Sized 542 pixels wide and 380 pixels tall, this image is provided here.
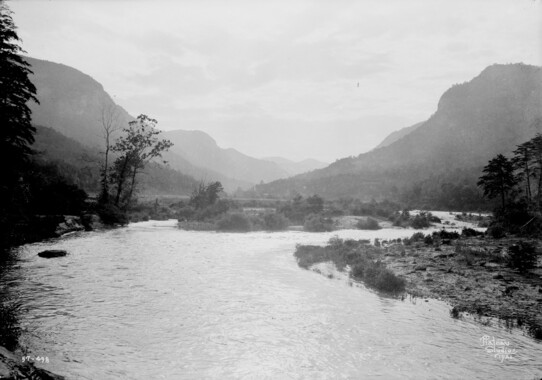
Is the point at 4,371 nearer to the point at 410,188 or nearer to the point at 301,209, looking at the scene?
the point at 301,209

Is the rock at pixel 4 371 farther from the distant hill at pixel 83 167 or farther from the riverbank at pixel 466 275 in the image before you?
the distant hill at pixel 83 167

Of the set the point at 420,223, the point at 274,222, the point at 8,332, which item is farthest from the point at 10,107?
the point at 420,223

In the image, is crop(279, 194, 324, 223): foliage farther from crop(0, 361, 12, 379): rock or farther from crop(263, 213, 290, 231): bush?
crop(0, 361, 12, 379): rock

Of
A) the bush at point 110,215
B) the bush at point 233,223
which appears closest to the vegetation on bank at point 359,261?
the bush at point 233,223

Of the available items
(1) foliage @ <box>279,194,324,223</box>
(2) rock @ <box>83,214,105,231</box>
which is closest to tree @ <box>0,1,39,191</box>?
(2) rock @ <box>83,214,105,231</box>

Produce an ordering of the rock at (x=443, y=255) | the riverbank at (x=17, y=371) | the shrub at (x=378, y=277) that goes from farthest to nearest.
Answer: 1. the rock at (x=443, y=255)
2. the shrub at (x=378, y=277)
3. the riverbank at (x=17, y=371)

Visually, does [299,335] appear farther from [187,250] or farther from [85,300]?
[187,250]

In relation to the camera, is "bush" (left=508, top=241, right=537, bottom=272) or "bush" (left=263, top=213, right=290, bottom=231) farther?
"bush" (left=263, top=213, right=290, bottom=231)
